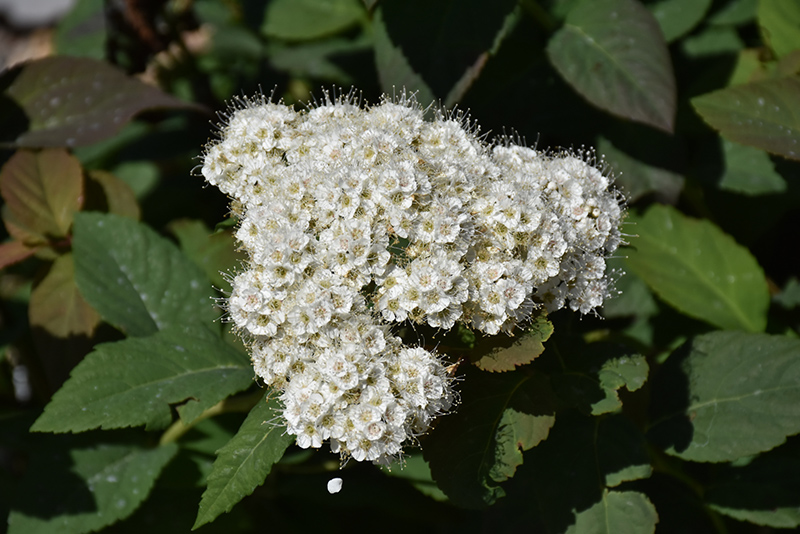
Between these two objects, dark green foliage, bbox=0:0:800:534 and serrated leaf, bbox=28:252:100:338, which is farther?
serrated leaf, bbox=28:252:100:338

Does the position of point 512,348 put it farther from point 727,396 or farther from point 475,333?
Result: point 727,396

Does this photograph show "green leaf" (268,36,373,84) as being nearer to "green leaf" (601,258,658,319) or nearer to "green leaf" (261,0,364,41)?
"green leaf" (261,0,364,41)

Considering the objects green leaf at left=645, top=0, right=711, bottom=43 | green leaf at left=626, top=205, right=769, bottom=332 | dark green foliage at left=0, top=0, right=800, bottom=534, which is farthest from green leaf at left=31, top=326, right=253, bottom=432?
green leaf at left=645, top=0, right=711, bottom=43

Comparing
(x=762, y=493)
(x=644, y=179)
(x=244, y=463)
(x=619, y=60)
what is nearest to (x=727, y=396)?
(x=762, y=493)

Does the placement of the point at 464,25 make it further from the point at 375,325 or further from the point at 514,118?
the point at 375,325

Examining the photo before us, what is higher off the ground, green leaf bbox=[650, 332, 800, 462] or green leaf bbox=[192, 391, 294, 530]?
green leaf bbox=[192, 391, 294, 530]

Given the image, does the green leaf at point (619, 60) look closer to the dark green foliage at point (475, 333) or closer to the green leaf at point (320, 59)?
the dark green foliage at point (475, 333)
